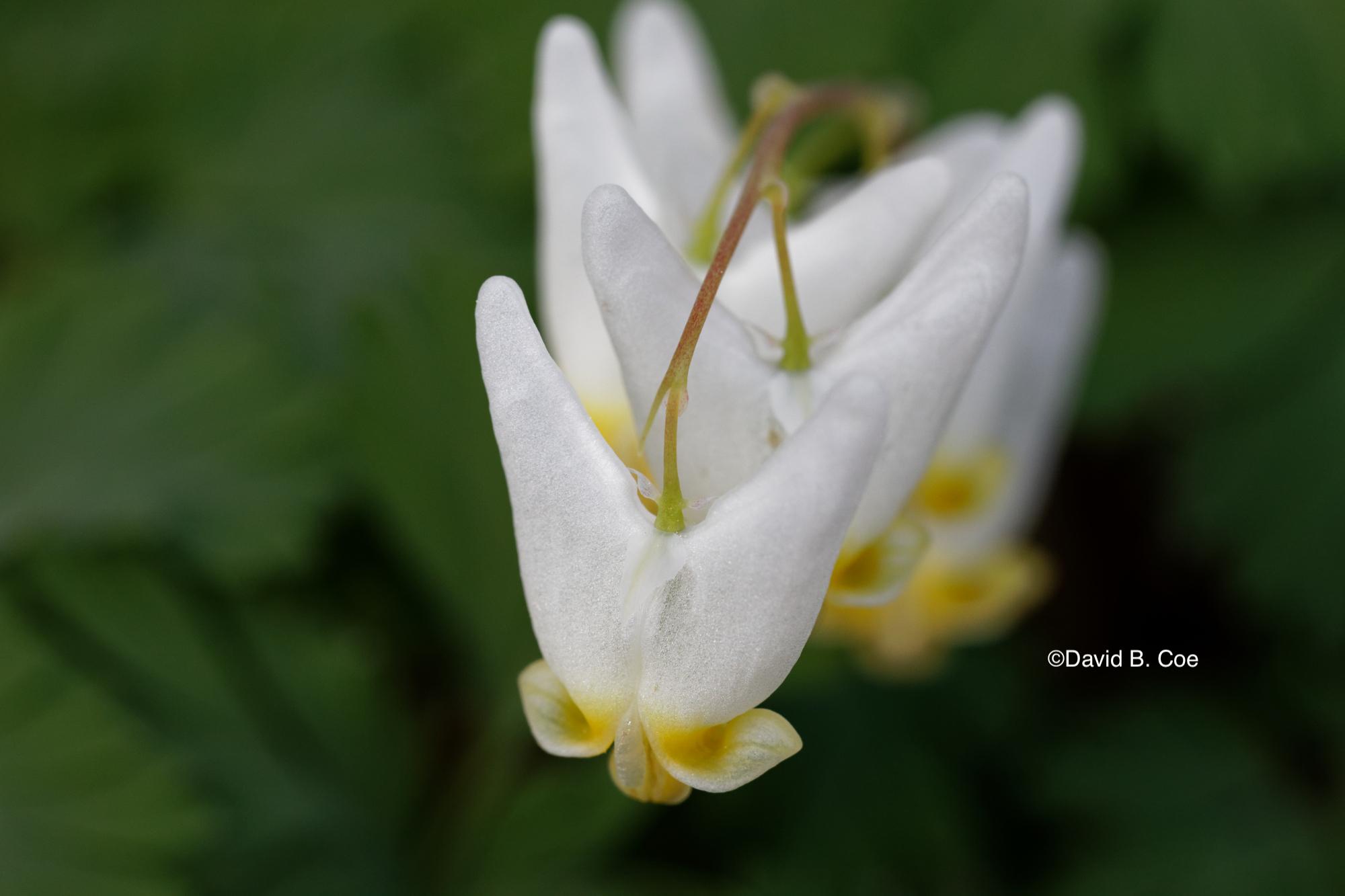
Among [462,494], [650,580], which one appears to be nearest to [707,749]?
[650,580]

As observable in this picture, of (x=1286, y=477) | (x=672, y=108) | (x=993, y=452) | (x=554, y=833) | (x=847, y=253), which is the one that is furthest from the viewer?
(x=1286, y=477)

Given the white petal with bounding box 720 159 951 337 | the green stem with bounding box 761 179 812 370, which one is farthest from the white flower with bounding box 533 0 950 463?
the green stem with bounding box 761 179 812 370

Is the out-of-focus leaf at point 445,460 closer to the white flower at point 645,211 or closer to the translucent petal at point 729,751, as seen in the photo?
the white flower at point 645,211

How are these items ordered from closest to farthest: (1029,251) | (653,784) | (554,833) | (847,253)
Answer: (653,784), (847,253), (1029,251), (554,833)

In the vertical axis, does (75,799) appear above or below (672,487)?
below

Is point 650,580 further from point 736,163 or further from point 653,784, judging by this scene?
point 736,163
